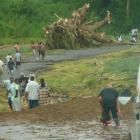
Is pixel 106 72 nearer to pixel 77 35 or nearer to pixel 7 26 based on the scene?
pixel 77 35

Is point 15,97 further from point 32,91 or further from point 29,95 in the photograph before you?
point 32,91

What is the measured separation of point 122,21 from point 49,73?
1810 inches

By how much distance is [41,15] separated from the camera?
260ft

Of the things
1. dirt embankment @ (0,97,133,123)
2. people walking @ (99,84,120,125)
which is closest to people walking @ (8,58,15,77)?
dirt embankment @ (0,97,133,123)

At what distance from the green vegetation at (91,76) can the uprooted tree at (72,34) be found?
14.4 metres

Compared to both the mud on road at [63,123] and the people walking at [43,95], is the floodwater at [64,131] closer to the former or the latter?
the mud on road at [63,123]

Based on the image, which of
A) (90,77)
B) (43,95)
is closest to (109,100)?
(43,95)

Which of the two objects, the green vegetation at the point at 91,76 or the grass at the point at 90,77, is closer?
the grass at the point at 90,77

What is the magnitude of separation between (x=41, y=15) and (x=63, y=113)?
54340 millimetres

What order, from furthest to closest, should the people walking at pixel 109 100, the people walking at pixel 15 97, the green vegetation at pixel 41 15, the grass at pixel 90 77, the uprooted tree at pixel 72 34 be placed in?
the green vegetation at pixel 41 15 → the uprooted tree at pixel 72 34 → the grass at pixel 90 77 → the people walking at pixel 15 97 → the people walking at pixel 109 100

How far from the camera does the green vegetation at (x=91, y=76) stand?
31.6m

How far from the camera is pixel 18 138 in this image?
20.1 meters

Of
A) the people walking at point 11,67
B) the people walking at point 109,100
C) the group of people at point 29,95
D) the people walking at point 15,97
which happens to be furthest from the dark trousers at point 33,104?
the people walking at point 11,67

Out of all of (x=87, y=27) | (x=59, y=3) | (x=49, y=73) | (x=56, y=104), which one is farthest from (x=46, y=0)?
(x=56, y=104)
